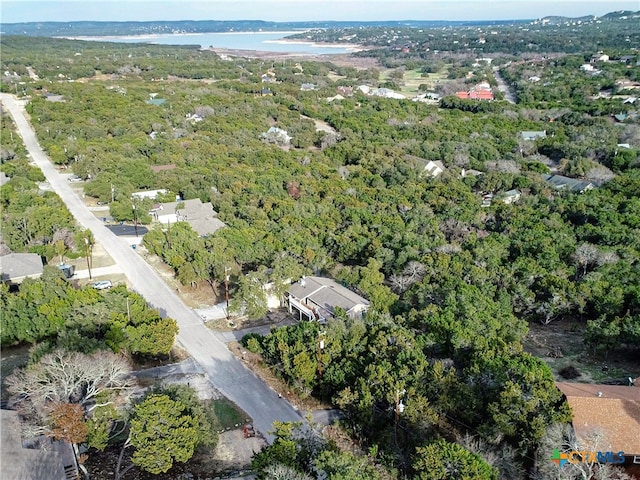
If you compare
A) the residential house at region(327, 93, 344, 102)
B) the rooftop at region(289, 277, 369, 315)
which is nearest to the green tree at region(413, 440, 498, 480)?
the rooftop at region(289, 277, 369, 315)

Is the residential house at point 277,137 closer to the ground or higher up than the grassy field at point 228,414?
higher up

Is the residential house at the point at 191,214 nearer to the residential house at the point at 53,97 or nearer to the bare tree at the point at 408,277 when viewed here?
the bare tree at the point at 408,277

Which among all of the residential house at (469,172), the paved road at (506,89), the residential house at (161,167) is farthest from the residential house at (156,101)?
the paved road at (506,89)

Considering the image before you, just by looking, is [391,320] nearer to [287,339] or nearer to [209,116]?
[287,339]

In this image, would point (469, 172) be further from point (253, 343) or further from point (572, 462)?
point (572, 462)

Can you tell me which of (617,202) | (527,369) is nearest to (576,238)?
(617,202)

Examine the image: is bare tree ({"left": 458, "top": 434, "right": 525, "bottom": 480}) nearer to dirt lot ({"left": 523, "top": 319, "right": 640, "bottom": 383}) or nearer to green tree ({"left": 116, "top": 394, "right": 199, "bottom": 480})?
dirt lot ({"left": 523, "top": 319, "right": 640, "bottom": 383})

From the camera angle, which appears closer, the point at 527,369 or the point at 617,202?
the point at 527,369
